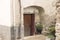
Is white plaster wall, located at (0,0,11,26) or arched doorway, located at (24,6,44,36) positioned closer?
white plaster wall, located at (0,0,11,26)

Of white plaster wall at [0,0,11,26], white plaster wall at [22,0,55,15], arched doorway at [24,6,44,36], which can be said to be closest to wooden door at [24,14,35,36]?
arched doorway at [24,6,44,36]

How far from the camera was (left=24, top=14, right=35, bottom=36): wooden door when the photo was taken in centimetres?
768

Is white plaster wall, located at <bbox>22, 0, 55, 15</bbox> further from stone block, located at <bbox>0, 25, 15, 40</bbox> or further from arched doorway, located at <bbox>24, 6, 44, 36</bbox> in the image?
stone block, located at <bbox>0, 25, 15, 40</bbox>

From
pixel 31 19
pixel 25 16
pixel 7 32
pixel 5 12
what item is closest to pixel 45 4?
pixel 31 19

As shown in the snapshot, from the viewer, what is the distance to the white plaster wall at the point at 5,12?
11.8 feet

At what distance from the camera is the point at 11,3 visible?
3559 mm

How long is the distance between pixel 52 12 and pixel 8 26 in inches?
159

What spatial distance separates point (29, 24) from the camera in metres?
7.82

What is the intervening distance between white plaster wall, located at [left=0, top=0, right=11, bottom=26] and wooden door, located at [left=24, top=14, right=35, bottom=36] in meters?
3.85

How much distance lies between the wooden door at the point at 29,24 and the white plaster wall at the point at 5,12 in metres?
3.85

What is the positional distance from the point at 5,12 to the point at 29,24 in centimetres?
418

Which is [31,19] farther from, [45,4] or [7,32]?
[7,32]

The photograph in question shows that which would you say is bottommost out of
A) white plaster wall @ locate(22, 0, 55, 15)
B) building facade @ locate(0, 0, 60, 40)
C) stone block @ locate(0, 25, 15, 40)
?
stone block @ locate(0, 25, 15, 40)

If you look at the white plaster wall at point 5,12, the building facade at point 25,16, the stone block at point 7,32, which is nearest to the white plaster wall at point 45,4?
the building facade at point 25,16
